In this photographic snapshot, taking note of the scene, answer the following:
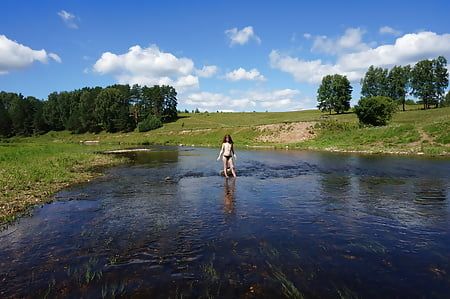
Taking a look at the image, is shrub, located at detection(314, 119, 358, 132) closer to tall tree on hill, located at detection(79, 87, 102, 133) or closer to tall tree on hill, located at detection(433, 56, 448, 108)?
tall tree on hill, located at detection(433, 56, 448, 108)

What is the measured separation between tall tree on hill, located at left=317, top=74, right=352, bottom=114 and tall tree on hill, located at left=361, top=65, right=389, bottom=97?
8998mm

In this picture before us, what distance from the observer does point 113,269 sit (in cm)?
909

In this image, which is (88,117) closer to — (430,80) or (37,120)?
(37,120)

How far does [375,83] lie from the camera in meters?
126

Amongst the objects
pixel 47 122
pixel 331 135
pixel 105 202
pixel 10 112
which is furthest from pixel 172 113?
pixel 105 202

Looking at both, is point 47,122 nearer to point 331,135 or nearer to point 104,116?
point 104,116

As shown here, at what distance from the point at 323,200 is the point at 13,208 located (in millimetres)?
14459

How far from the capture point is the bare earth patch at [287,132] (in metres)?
75.1

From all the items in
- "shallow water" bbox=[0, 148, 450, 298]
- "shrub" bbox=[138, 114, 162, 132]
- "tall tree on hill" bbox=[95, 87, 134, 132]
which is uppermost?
"tall tree on hill" bbox=[95, 87, 134, 132]

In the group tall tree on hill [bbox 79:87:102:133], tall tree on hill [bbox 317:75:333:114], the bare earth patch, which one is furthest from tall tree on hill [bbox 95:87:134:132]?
tall tree on hill [bbox 317:75:333:114]

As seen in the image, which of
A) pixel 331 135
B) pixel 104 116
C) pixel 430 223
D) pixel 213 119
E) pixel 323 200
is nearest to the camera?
pixel 430 223

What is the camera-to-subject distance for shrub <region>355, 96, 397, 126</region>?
69625 millimetres

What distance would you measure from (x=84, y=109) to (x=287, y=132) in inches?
Result: 3482

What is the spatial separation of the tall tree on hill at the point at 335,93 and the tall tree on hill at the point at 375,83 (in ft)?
29.5
